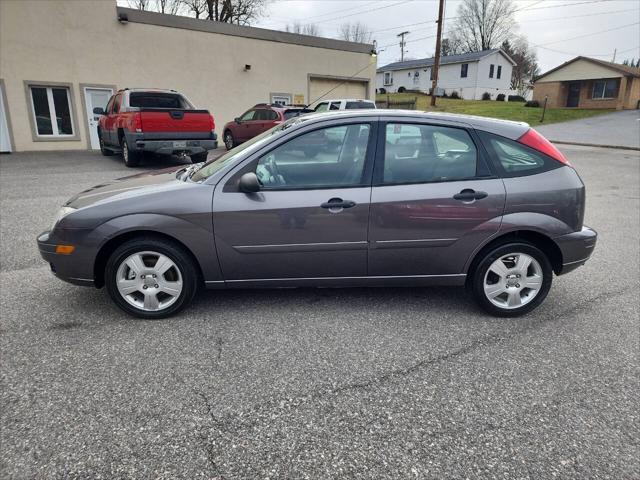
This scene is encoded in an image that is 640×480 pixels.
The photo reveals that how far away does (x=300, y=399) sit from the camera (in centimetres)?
268

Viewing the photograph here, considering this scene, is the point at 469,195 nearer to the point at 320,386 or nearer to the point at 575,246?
the point at 575,246

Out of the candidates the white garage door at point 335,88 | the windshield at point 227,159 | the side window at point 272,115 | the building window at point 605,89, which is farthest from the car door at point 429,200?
the building window at point 605,89

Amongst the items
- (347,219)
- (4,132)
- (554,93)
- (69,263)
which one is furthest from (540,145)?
(554,93)

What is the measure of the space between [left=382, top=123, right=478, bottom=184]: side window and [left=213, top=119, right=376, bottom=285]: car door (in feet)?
0.58

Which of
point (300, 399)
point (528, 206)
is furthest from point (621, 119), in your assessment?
point (300, 399)

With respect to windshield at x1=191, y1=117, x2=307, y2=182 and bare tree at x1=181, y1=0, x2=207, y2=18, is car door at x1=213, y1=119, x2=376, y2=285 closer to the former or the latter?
windshield at x1=191, y1=117, x2=307, y2=182

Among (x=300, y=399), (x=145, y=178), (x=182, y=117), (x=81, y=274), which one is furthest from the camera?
(x=182, y=117)

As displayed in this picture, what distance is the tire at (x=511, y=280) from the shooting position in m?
3.71

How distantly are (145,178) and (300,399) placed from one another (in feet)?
8.57

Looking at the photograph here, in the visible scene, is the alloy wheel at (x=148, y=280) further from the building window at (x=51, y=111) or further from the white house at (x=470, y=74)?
the white house at (x=470, y=74)

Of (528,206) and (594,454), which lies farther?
(528,206)

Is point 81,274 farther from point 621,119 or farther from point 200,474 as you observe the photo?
point 621,119

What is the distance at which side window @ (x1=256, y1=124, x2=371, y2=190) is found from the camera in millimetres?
3590

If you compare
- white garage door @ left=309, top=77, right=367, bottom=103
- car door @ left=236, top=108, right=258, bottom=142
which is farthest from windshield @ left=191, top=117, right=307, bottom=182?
white garage door @ left=309, top=77, right=367, bottom=103
